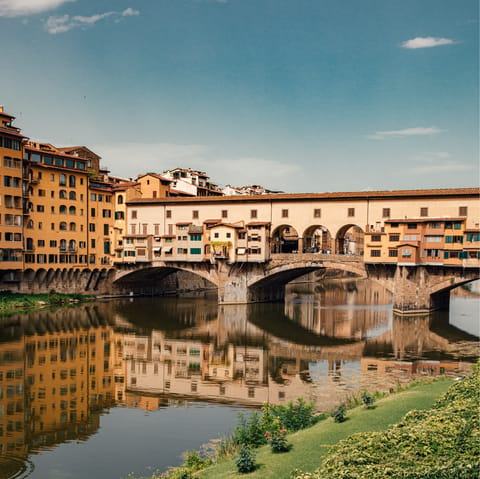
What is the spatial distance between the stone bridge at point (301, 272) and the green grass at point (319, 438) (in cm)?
3255

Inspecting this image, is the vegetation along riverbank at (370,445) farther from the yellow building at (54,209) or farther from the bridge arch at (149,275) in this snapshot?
the yellow building at (54,209)

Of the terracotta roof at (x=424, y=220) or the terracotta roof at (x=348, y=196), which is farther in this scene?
the terracotta roof at (x=348, y=196)

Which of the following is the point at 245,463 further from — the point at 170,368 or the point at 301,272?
the point at 301,272

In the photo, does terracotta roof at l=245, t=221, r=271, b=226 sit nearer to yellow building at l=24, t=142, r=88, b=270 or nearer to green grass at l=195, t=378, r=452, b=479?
yellow building at l=24, t=142, r=88, b=270

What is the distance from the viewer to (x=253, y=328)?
47344 millimetres

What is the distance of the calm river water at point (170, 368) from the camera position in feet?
66.5

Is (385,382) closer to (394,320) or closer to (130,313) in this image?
(394,320)

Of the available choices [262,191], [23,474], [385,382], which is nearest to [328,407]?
[385,382]

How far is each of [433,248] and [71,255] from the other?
128 ft

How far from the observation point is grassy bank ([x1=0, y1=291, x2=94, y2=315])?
53656 mm

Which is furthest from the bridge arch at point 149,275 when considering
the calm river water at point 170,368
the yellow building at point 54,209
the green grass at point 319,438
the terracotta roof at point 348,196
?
the green grass at point 319,438

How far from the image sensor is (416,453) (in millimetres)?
10383

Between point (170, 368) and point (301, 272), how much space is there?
105ft

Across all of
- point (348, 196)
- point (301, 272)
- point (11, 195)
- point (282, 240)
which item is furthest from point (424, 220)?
point (11, 195)
